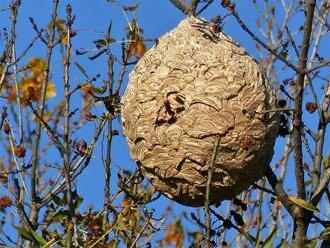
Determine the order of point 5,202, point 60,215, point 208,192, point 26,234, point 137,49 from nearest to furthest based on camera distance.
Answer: point 208,192 → point 26,234 → point 60,215 → point 5,202 → point 137,49

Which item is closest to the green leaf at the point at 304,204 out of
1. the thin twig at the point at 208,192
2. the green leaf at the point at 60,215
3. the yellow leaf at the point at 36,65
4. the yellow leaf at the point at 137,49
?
the thin twig at the point at 208,192

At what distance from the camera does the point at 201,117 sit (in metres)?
3.28

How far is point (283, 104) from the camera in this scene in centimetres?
369

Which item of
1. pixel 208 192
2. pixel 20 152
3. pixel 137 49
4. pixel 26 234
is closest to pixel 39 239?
pixel 26 234

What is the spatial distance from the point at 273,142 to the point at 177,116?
1.26ft

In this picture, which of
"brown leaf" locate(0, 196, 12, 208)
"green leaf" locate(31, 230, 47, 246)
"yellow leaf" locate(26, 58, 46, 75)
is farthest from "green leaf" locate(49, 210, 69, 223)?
"yellow leaf" locate(26, 58, 46, 75)

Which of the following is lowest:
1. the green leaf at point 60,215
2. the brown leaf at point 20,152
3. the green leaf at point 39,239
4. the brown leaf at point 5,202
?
the green leaf at point 39,239

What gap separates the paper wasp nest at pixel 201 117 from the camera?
3.29m

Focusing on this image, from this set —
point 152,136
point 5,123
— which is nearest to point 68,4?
point 5,123

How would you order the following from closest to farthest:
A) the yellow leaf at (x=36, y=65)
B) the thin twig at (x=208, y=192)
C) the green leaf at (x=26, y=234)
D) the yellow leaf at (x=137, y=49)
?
1. the thin twig at (x=208, y=192)
2. the green leaf at (x=26, y=234)
3. the yellow leaf at (x=137, y=49)
4. the yellow leaf at (x=36, y=65)

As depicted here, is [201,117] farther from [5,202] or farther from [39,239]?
[5,202]

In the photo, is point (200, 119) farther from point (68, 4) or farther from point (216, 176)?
point (68, 4)

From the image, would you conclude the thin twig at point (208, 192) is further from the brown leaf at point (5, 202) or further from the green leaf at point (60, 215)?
the brown leaf at point (5, 202)

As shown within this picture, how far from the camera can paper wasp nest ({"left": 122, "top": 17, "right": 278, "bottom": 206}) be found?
10.8ft
